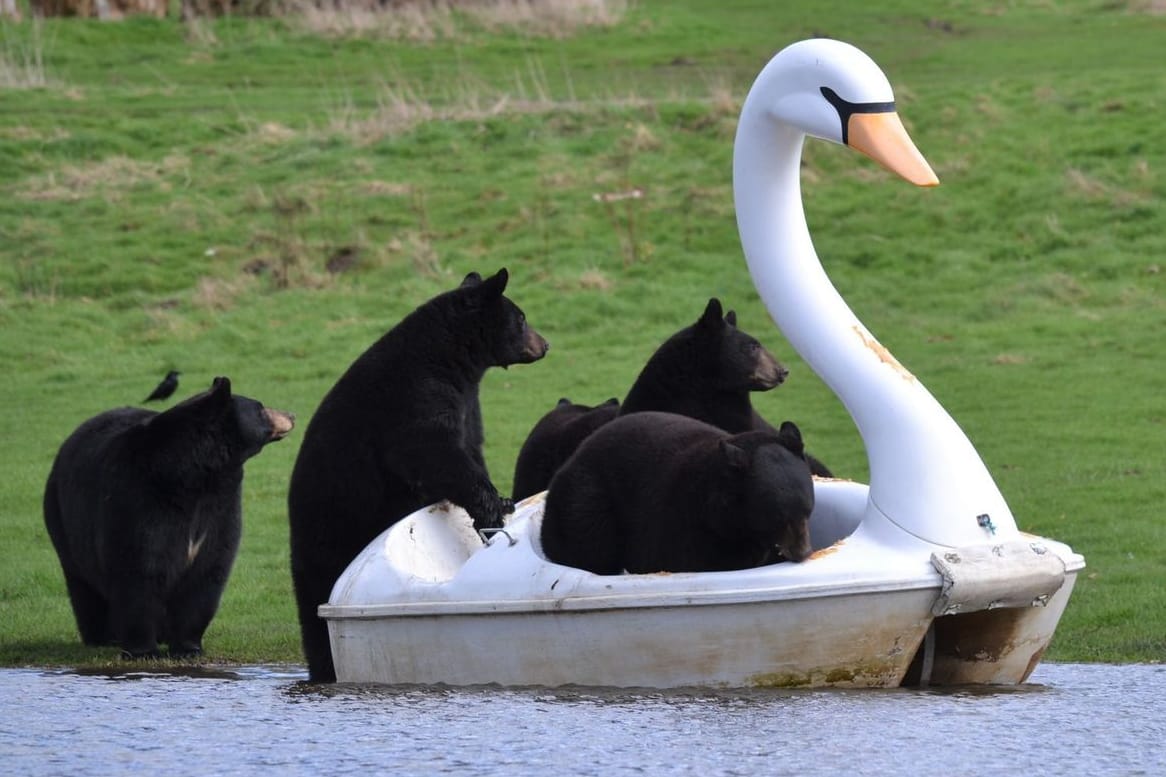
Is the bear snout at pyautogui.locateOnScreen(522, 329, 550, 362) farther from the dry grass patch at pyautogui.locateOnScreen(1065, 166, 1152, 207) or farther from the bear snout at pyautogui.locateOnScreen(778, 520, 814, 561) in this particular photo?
the dry grass patch at pyautogui.locateOnScreen(1065, 166, 1152, 207)

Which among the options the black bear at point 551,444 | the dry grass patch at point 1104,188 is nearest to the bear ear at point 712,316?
the black bear at point 551,444

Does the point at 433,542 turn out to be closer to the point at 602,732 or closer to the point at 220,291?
the point at 602,732

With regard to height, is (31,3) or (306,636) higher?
(31,3)

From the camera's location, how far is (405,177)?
28297mm

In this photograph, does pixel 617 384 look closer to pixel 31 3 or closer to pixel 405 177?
pixel 405 177

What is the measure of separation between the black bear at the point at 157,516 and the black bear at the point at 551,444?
1.46 metres

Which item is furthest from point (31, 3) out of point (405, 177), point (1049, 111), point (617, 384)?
point (617, 384)

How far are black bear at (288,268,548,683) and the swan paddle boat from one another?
396 millimetres

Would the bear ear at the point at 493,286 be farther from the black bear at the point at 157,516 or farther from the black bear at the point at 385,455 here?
the black bear at the point at 157,516

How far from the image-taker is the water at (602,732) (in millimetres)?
6613

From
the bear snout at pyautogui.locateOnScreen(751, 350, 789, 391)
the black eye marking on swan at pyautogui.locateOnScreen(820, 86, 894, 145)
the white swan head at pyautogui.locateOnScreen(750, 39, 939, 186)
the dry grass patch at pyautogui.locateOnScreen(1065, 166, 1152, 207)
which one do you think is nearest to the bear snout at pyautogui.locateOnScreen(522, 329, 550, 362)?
the bear snout at pyautogui.locateOnScreen(751, 350, 789, 391)

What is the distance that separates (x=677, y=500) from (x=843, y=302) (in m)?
1.10

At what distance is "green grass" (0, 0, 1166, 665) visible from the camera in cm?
1638

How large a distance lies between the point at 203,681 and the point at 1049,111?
22.1 metres
